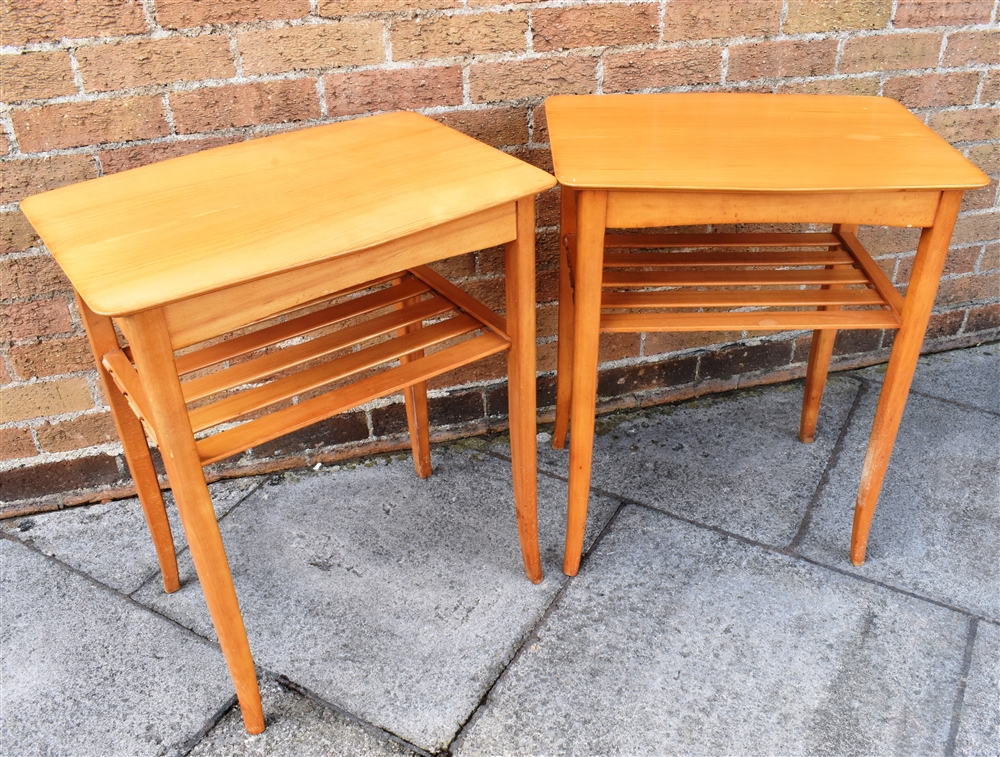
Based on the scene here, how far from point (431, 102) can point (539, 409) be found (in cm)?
81

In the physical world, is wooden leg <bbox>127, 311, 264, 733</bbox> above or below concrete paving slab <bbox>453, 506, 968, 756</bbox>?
above

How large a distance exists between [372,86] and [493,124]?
254mm

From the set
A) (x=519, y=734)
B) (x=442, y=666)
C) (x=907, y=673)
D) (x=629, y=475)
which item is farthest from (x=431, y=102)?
(x=907, y=673)

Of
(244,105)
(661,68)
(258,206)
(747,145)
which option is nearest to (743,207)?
(747,145)

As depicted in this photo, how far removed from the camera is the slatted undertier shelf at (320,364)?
1.20 metres

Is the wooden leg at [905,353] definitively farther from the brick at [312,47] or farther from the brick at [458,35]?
the brick at [312,47]

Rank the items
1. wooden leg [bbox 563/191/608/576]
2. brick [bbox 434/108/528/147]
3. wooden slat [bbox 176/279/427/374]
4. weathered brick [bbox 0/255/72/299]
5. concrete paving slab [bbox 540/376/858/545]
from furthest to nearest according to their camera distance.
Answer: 1. concrete paving slab [bbox 540/376/858/545]
2. brick [bbox 434/108/528/147]
3. weathered brick [bbox 0/255/72/299]
4. wooden slat [bbox 176/279/427/374]
5. wooden leg [bbox 563/191/608/576]

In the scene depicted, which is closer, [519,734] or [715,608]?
[519,734]

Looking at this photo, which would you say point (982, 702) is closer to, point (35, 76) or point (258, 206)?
point (258, 206)

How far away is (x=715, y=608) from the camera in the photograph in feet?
5.08

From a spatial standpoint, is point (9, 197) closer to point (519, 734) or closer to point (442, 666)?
point (442, 666)

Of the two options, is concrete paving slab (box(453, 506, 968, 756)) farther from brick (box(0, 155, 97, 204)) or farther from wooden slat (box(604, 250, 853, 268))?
brick (box(0, 155, 97, 204))

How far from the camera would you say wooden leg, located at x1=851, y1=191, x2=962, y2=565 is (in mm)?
1310

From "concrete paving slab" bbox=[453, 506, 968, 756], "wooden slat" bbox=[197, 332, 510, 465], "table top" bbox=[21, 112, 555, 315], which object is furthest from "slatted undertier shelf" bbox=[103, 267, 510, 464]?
"concrete paving slab" bbox=[453, 506, 968, 756]
